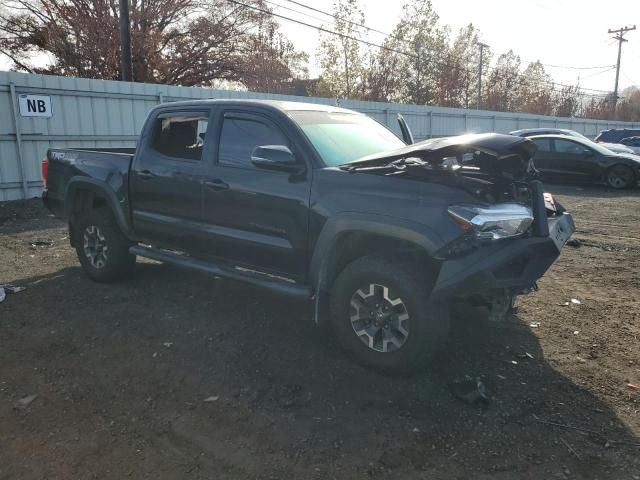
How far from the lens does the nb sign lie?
1066 centimetres

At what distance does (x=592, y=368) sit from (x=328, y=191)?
7.69ft

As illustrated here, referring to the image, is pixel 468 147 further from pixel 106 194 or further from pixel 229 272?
pixel 106 194

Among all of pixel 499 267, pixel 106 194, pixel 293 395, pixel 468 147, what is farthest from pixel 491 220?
pixel 106 194

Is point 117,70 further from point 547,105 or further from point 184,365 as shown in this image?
point 547,105

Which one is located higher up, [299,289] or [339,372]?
[299,289]

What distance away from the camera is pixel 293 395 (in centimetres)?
350

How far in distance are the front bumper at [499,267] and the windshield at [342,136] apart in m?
1.34

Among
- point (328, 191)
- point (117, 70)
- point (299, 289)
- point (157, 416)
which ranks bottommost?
point (157, 416)

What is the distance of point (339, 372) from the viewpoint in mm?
3787

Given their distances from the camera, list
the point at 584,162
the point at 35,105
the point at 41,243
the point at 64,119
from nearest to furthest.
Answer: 1. the point at 41,243
2. the point at 35,105
3. the point at 64,119
4. the point at 584,162

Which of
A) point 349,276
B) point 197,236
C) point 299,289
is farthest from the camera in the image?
point 197,236

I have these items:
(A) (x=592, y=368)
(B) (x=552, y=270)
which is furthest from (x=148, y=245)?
(B) (x=552, y=270)

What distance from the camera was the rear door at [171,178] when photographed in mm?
4801

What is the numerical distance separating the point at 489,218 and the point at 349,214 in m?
0.95
